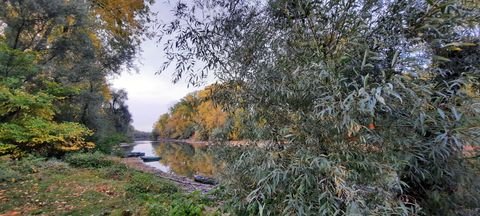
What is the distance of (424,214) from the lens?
7.30 feet

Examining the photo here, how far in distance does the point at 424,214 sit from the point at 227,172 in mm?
1572

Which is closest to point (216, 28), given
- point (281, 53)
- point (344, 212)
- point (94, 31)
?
point (281, 53)

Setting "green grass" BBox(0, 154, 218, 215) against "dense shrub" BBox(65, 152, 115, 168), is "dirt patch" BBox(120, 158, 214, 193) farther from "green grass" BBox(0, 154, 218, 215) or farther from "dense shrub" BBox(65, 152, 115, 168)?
"green grass" BBox(0, 154, 218, 215)

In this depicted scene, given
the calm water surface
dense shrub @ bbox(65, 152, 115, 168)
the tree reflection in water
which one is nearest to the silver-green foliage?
the calm water surface

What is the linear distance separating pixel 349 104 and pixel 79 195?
4779 millimetres

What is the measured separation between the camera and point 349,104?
148cm

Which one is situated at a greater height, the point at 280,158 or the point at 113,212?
the point at 280,158

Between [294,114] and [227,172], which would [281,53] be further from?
[227,172]

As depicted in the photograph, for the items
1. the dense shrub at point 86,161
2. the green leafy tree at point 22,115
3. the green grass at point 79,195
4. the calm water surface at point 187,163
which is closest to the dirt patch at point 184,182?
the calm water surface at point 187,163

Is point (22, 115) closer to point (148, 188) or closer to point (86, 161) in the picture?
point (86, 161)

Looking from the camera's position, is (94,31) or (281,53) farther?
(94,31)

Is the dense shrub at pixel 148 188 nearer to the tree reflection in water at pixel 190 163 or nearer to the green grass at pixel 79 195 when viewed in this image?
the green grass at pixel 79 195

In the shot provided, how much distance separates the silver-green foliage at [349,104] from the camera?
1.55 metres

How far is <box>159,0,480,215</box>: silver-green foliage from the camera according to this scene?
155 centimetres
